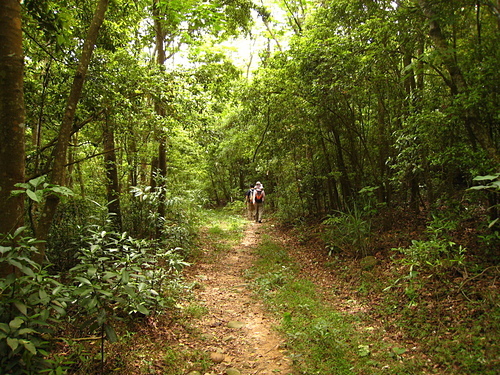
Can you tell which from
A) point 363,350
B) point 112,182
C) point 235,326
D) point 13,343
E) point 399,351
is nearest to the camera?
point 13,343

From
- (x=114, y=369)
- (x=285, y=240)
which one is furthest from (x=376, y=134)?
(x=114, y=369)

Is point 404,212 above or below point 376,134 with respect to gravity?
below

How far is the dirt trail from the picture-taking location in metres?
3.93

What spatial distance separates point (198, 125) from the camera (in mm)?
7766

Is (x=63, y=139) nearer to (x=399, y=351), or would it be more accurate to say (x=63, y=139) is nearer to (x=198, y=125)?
(x=198, y=125)

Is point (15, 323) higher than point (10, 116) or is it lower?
lower

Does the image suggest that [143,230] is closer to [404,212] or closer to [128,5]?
[128,5]

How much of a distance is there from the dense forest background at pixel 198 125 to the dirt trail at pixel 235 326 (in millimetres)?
893

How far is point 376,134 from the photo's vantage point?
28.8 feet

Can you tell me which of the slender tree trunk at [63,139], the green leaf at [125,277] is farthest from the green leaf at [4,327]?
the slender tree trunk at [63,139]

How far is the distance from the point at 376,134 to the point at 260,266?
17.2ft

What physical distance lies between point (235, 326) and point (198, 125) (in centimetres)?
504

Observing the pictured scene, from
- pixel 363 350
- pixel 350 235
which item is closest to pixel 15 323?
pixel 363 350

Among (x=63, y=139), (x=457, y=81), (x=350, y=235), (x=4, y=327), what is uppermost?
(x=457, y=81)
